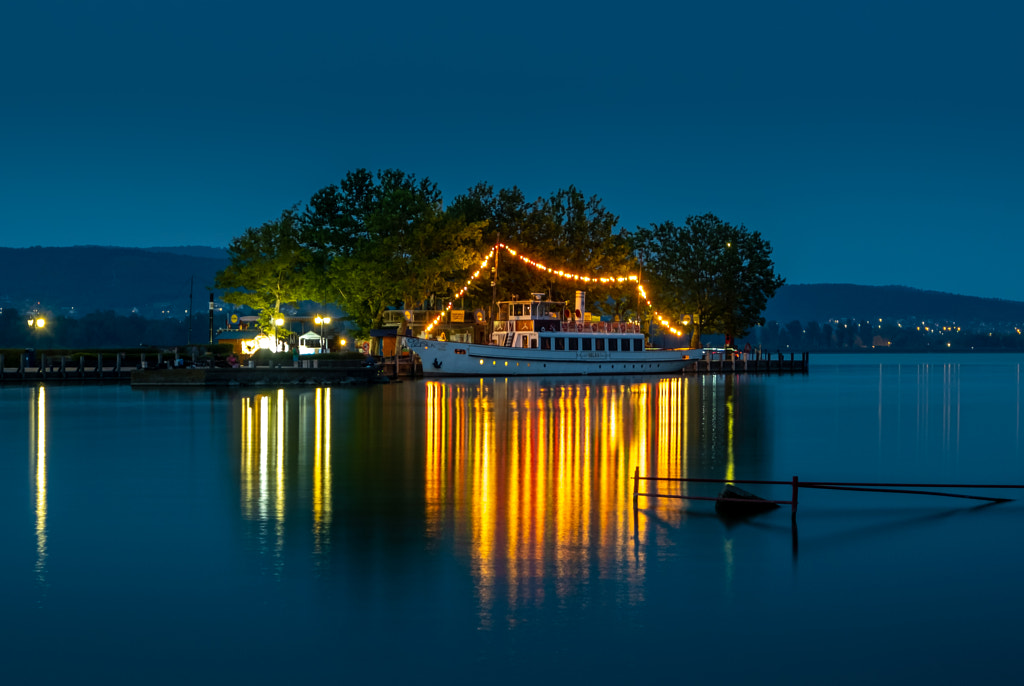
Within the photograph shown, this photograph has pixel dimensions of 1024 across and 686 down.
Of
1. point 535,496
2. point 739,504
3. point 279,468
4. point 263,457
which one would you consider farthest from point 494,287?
point 739,504

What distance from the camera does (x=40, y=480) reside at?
23.5 metres

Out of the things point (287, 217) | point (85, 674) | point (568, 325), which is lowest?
point (85, 674)

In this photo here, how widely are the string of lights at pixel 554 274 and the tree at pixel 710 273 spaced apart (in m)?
3.75

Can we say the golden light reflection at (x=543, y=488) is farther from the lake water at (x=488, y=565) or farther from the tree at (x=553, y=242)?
the tree at (x=553, y=242)

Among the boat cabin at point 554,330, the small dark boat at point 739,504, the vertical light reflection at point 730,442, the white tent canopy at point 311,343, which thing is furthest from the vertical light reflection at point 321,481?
the white tent canopy at point 311,343

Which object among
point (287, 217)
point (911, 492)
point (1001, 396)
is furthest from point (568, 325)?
point (911, 492)

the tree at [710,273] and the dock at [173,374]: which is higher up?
the tree at [710,273]

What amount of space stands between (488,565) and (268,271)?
70973mm

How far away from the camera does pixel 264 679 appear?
10219 mm

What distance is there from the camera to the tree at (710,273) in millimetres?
Answer: 106000

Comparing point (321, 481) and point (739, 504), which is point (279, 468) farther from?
point (739, 504)

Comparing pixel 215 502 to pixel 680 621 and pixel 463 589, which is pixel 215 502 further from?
pixel 680 621

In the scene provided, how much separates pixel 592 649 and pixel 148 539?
8.79 metres

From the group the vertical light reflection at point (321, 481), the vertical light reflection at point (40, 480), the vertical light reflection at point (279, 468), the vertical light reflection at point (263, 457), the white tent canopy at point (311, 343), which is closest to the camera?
the vertical light reflection at point (40, 480)
